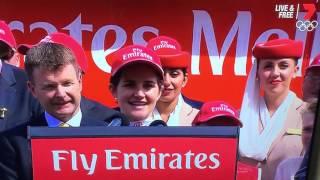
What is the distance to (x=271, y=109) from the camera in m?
1.87

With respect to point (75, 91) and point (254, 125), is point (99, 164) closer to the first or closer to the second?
point (75, 91)

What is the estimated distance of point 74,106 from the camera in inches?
68.1

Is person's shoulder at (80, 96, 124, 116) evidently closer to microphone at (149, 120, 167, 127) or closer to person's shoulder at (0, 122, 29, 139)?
microphone at (149, 120, 167, 127)

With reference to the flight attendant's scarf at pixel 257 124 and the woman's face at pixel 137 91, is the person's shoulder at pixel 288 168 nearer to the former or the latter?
the flight attendant's scarf at pixel 257 124

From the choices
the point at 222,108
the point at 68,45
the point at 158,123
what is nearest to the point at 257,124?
the point at 222,108

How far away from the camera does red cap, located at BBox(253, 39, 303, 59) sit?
1.75 meters

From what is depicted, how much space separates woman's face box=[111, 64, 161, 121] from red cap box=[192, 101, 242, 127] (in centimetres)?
22

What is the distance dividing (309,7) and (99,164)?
110 cm

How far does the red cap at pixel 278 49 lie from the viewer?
5.74 feet

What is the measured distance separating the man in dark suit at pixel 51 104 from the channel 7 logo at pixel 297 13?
2.64 ft

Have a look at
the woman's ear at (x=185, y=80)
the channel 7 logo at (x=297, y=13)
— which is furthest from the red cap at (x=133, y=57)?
the channel 7 logo at (x=297, y=13)

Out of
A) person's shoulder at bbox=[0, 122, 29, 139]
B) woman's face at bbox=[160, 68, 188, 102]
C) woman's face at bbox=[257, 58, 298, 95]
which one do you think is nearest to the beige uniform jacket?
woman's face at bbox=[257, 58, 298, 95]

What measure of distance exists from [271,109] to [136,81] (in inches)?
25.1

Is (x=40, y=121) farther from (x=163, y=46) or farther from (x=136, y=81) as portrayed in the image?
(x=163, y=46)
